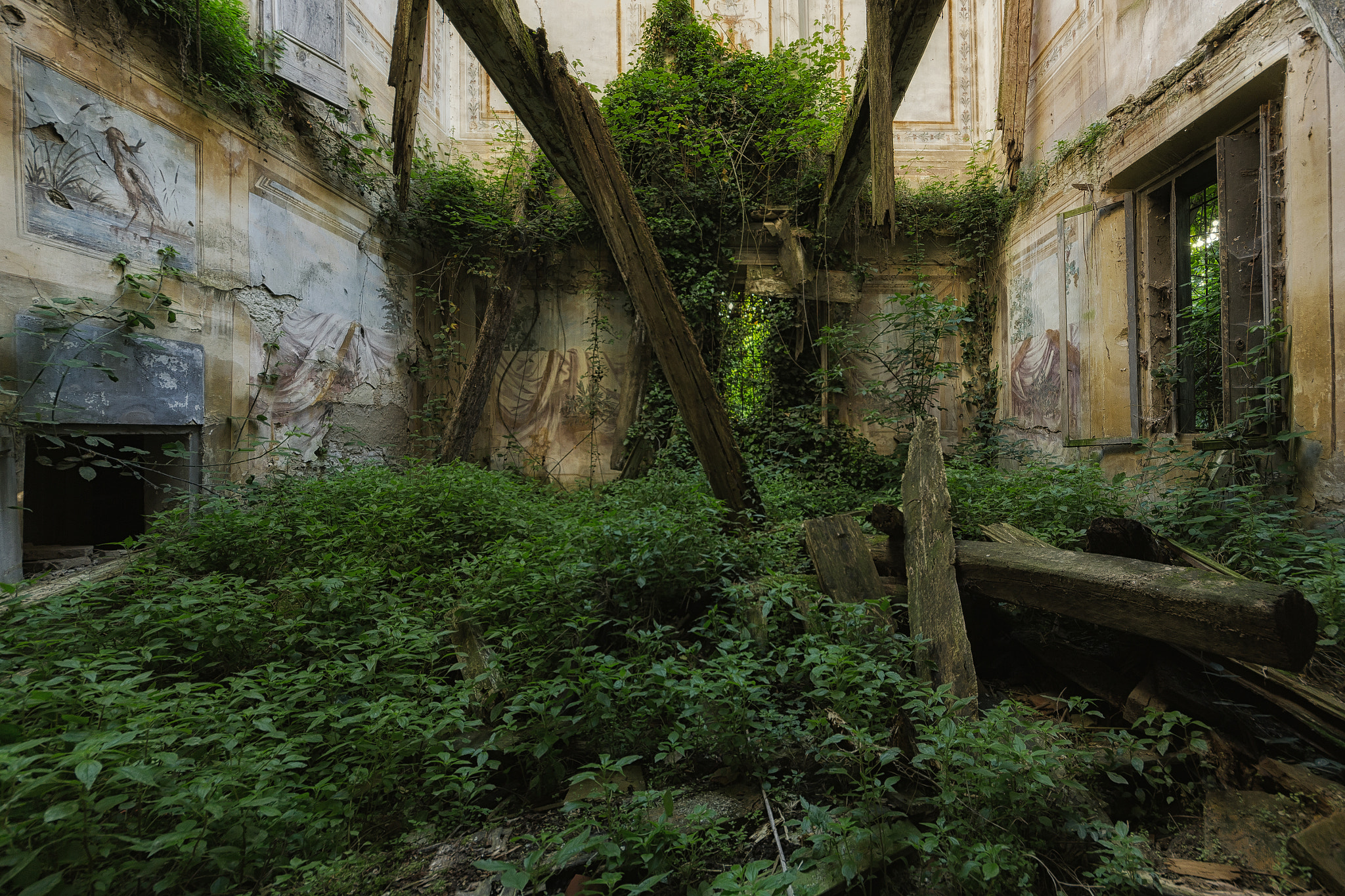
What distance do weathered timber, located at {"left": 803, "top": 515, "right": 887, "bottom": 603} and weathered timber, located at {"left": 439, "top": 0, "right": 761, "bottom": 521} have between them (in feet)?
2.57

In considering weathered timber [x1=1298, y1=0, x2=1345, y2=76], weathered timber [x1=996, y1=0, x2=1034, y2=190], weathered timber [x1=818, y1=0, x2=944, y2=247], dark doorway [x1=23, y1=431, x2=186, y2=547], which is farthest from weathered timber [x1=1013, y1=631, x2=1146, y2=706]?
weathered timber [x1=996, y1=0, x2=1034, y2=190]

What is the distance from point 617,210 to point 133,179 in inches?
156

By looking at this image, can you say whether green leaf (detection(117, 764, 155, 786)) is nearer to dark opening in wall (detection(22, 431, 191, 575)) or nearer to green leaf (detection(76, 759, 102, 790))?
green leaf (detection(76, 759, 102, 790))

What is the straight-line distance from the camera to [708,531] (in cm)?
350

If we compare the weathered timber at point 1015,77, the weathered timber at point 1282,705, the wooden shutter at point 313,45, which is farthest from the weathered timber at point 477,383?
the weathered timber at point 1282,705

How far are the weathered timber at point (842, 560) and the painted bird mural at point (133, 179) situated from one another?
5644 millimetres

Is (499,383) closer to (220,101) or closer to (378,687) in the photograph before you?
(220,101)

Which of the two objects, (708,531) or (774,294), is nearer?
(708,531)

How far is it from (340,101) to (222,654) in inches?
263

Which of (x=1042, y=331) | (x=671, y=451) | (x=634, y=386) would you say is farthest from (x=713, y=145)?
(x=1042, y=331)

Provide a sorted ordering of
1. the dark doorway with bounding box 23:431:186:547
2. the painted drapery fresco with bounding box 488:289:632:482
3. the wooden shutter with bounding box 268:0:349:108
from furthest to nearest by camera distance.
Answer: the painted drapery fresco with bounding box 488:289:632:482 < the wooden shutter with bounding box 268:0:349:108 < the dark doorway with bounding box 23:431:186:547

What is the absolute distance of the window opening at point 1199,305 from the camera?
4.94 m

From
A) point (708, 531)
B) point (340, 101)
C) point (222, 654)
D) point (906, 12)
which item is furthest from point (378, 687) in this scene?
point (340, 101)

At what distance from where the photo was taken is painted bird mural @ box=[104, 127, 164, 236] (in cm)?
443
